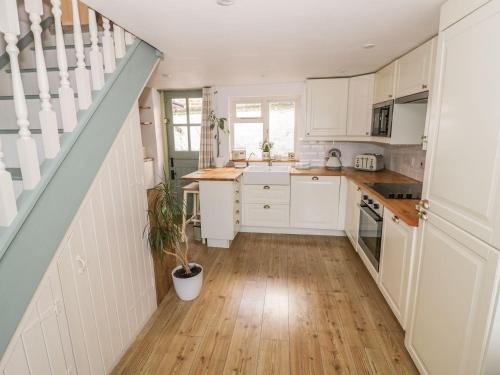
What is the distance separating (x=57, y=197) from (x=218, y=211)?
215 centimetres

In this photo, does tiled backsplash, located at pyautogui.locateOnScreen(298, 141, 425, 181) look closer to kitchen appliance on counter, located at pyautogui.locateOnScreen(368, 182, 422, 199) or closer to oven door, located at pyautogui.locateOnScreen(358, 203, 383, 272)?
kitchen appliance on counter, located at pyautogui.locateOnScreen(368, 182, 422, 199)

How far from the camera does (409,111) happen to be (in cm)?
260

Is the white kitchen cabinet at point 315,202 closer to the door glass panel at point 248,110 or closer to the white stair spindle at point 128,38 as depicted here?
the door glass panel at point 248,110

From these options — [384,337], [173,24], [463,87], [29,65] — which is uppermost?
[173,24]

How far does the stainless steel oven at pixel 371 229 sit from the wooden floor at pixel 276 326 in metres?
0.30

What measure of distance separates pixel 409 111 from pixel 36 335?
3.24m

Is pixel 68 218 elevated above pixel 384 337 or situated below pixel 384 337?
above

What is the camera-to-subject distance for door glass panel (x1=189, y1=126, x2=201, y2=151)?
4.38 meters

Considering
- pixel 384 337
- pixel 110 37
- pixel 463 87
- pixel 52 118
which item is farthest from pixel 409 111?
pixel 52 118

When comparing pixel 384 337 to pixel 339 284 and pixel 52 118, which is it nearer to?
pixel 339 284

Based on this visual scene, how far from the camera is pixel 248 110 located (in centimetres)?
420

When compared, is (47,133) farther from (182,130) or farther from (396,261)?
(182,130)

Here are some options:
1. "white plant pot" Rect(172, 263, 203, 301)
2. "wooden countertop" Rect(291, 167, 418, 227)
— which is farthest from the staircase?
"wooden countertop" Rect(291, 167, 418, 227)

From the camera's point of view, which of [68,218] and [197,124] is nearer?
[68,218]
